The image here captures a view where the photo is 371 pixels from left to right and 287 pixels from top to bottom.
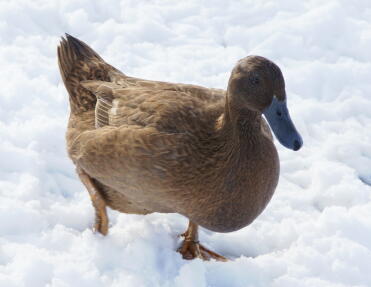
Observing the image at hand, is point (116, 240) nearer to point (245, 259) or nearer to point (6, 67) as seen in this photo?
point (245, 259)

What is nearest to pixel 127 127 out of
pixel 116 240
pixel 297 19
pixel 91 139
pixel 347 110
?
pixel 91 139

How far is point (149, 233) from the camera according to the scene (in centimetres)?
426

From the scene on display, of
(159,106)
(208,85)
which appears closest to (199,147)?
(159,106)

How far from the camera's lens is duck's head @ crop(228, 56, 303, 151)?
362 cm

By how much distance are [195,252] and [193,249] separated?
0.08 ft

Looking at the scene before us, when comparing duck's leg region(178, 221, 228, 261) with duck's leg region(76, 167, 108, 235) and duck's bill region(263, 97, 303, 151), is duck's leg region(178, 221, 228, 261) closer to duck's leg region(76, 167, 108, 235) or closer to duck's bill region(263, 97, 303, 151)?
duck's leg region(76, 167, 108, 235)

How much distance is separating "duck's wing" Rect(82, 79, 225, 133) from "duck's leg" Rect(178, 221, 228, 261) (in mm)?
767

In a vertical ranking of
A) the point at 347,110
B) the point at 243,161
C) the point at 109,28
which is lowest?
the point at 347,110

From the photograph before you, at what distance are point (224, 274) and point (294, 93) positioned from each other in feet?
8.38

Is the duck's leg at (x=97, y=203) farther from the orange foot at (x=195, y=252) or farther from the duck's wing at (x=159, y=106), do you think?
the orange foot at (x=195, y=252)

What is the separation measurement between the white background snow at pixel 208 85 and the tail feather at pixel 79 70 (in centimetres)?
41

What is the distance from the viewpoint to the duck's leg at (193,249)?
4270mm

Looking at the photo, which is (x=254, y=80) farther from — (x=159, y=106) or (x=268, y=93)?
(x=159, y=106)

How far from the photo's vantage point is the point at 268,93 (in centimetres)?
364
